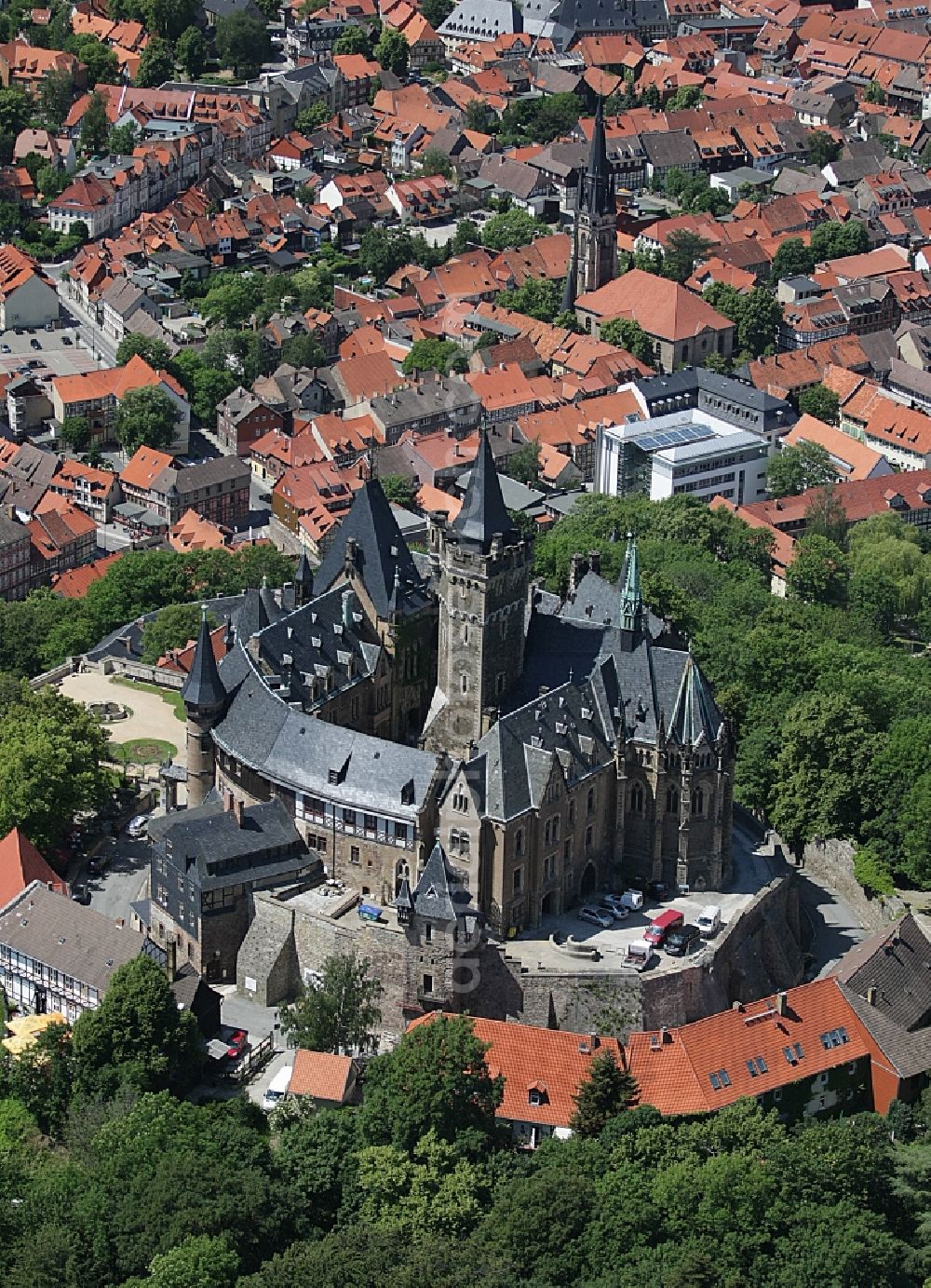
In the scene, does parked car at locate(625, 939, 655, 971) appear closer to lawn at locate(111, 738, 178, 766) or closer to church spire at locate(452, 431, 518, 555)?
church spire at locate(452, 431, 518, 555)

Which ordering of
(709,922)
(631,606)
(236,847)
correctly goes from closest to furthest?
(236,847)
(709,922)
(631,606)

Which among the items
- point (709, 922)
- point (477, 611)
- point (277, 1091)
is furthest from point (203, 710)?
point (709, 922)

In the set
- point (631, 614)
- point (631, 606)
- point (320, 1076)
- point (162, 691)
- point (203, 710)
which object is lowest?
point (162, 691)

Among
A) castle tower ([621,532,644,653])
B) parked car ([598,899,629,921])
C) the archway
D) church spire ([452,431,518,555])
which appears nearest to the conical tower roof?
church spire ([452,431,518,555])

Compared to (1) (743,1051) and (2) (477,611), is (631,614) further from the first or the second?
(1) (743,1051)

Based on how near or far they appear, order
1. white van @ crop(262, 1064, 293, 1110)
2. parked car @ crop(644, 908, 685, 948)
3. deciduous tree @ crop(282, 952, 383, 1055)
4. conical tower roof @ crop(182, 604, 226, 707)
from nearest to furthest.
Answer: white van @ crop(262, 1064, 293, 1110)
deciduous tree @ crop(282, 952, 383, 1055)
parked car @ crop(644, 908, 685, 948)
conical tower roof @ crop(182, 604, 226, 707)

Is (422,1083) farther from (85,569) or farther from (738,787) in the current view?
(85,569)

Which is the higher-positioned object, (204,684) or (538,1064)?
(204,684)

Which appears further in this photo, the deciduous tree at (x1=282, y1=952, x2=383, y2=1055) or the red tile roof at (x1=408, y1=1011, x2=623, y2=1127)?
the deciduous tree at (x1=282, y1=952, x2=383, y2=1055)
